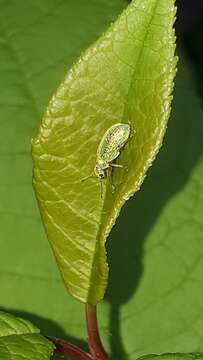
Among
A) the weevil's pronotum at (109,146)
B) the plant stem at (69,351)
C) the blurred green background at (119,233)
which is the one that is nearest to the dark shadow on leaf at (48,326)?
the blurred green background at (119,233)

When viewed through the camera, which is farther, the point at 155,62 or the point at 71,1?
the point at 71,1

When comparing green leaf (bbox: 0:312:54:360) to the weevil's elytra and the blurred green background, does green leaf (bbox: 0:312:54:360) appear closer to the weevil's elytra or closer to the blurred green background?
the weevil's elytra

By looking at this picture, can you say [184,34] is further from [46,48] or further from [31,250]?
[31,250]

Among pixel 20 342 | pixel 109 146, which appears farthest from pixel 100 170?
pixel 20 342

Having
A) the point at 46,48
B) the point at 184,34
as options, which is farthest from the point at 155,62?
the point at 184,34

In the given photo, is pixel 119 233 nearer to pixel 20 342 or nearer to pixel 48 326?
pixel 48 326

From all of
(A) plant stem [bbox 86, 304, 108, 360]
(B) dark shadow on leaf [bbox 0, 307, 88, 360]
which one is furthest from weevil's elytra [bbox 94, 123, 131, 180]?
(B) dark shadow on leaf [bbox 0, 307, 88, 360]

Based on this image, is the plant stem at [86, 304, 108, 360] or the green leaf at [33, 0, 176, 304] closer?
the green leaf at [33, 0, 176, 304]
